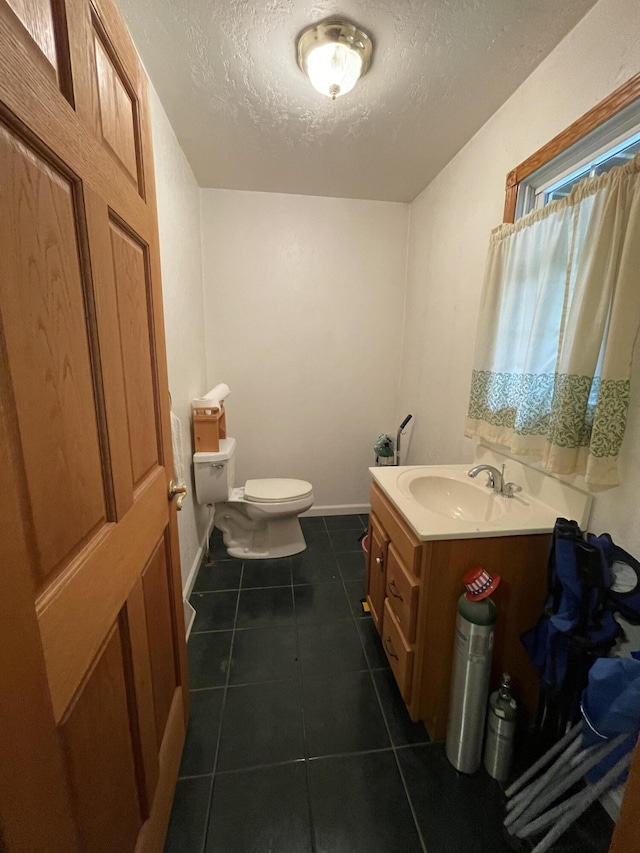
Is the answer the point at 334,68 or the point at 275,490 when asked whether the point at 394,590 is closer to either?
the point at 275,490

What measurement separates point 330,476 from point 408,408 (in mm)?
846

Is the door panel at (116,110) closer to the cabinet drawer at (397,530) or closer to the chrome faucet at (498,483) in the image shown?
the cabinet drawer at (397,530)

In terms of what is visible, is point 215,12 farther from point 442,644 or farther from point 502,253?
point 442,644

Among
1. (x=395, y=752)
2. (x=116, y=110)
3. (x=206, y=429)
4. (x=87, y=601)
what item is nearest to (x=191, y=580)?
(x=206, y=429)

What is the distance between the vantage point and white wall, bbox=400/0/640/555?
0.99m

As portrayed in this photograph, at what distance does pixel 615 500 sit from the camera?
3.35ft

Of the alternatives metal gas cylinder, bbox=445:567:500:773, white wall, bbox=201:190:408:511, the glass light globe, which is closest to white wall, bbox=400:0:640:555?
white wall, bbox=201:190:408:511

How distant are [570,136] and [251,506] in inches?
86.1

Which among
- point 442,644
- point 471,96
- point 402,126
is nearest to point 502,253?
point 471,96

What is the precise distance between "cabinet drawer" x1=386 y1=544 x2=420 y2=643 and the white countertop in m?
0.20

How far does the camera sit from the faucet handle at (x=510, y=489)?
1.37 metres

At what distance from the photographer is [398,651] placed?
1.29 metres

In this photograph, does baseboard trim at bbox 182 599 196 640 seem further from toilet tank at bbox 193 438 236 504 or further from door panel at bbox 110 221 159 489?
door panel at bbox 110 221 159 489

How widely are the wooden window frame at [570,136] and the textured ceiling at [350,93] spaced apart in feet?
1.03
